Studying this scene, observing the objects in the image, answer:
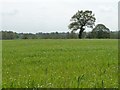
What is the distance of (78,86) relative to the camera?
8219 millimetres

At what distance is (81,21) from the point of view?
126188 mm

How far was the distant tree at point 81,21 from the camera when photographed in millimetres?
125188

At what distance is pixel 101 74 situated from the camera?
1051 centimetres

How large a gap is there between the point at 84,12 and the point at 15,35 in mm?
32588

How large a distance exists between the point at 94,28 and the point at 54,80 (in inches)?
4729

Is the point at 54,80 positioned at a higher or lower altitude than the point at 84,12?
lower

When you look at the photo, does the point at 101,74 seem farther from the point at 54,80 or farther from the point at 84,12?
the point at 84,12

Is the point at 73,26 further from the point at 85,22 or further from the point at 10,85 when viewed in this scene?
the point at 10,85

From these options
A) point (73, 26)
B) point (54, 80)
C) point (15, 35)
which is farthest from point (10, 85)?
point (73, 26)

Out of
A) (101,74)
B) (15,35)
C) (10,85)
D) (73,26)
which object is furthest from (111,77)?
(73,26)

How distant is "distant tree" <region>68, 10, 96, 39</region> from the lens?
125188mm

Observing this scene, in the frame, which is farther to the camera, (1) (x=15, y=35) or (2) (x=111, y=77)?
(1) (x=15, y=35)

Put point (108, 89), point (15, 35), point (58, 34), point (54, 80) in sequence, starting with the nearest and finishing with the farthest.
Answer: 1. point (108, 89)
2. point (54, 80)
3. point (15, 35)
4. point (58, 34)

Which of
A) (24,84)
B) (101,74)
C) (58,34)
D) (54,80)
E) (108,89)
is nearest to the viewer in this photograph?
(108,89)
